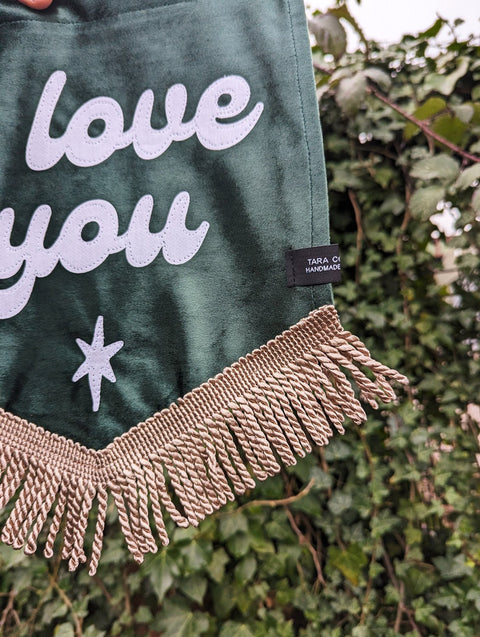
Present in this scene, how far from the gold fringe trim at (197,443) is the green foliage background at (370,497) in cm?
42

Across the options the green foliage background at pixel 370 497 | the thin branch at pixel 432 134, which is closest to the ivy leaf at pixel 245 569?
the green foliage background at pixel 370 497

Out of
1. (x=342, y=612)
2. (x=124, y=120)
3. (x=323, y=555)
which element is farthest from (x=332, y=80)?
(x=342, y=612)

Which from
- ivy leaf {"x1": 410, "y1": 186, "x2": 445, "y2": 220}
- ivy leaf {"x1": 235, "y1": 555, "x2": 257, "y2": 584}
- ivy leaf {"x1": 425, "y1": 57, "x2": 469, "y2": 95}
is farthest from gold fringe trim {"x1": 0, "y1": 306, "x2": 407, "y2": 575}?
ivy leaf {"x1": 425, "y1": 57, "x2": 469, "y2": 95}

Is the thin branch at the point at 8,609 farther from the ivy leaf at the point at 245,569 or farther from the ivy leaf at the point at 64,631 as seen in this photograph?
the ivy leaf at the point at 245,569

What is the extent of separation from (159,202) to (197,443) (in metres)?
0.26

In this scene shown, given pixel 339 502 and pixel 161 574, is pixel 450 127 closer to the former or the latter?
pixel 339 502

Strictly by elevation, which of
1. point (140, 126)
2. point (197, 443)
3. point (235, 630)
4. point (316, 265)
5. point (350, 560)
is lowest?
point (235, 630)

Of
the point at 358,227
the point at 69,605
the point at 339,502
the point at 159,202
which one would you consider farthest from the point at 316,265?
the point at 69,605

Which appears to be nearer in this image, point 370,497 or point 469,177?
point 469,177

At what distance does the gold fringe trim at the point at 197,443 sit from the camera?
1.54 feet

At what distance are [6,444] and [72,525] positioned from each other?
0.35 ft

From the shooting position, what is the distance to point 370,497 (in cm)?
92

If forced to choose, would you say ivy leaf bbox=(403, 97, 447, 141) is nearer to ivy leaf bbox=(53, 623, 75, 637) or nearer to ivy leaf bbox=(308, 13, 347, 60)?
ivy leaf bbox=(308, 13, 347, 60)

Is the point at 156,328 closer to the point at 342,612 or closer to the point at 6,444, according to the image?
the point at 6,444
